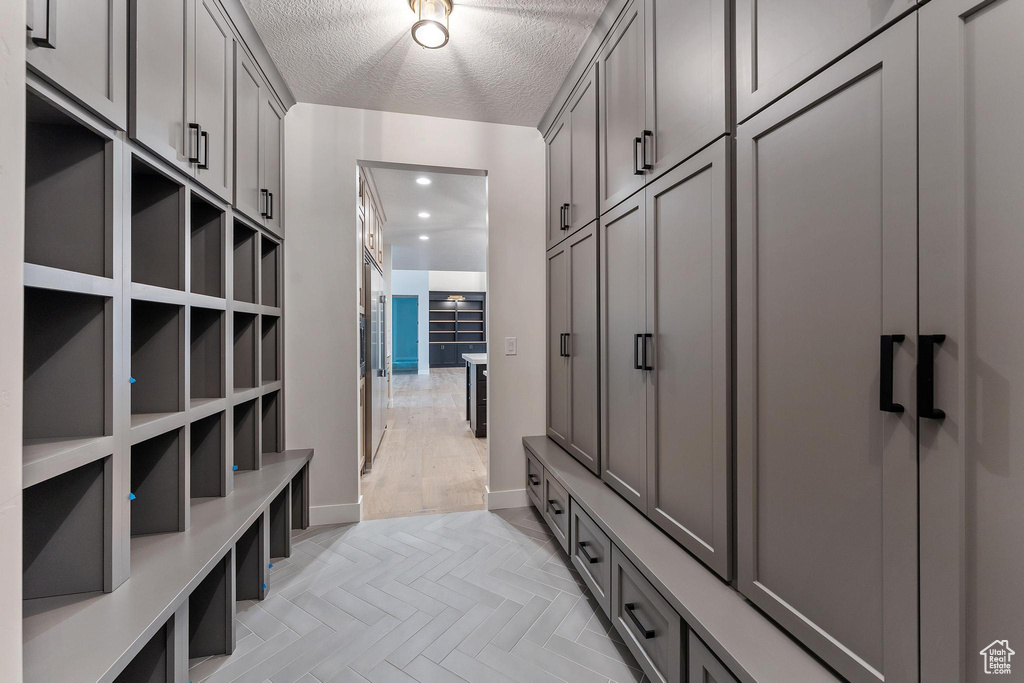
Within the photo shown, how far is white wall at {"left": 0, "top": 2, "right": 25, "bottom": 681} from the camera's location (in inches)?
27.2

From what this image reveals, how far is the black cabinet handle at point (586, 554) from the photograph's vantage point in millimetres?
1854

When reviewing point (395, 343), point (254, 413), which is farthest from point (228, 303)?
point (395, 343)

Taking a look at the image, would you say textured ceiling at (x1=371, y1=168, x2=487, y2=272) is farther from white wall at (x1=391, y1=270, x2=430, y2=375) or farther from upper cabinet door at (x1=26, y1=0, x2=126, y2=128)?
white wall at (x1=391, y1=270, x2=430, y2=375)

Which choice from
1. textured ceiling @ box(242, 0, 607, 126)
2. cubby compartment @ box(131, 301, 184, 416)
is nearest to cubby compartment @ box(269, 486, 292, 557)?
cubby compartment @ box(131, 301, 184, 416)

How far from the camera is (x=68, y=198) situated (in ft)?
3.86

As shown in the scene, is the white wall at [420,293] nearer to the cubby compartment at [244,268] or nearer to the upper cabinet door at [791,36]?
the cubby compartment at [244,268]

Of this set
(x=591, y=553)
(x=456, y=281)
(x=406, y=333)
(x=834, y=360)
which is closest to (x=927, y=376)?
(x=834, y=360)

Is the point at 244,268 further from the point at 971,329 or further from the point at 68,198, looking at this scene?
the point at 971,329

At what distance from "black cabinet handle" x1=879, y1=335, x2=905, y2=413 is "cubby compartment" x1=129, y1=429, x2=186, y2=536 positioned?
6.84ft

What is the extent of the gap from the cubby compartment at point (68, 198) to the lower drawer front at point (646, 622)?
6.15 feet

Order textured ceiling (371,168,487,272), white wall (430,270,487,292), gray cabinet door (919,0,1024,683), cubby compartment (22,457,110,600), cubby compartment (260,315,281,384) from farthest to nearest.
Answer: white wall (430,270,487,292)
textured ceiling (371,168,487,272)
cubby compartment (260,315,281,384)
cubby compartment (22,457,110,600)
gray cabinet door (919,0,1024,683)

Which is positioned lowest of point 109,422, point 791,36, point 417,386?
point 417,386

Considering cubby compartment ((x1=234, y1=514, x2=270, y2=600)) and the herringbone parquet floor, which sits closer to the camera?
the herringbone parquet floor

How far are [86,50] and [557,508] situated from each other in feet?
8.24
